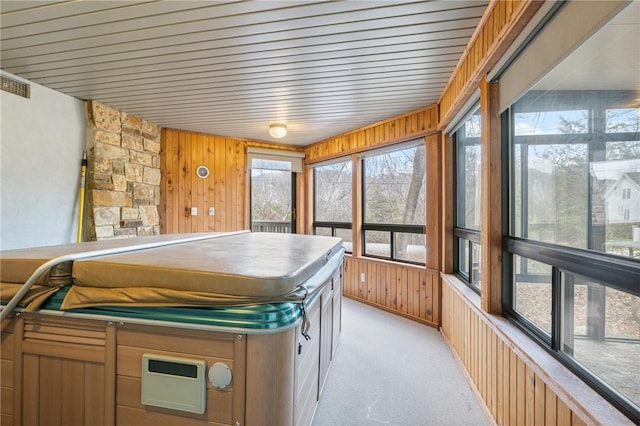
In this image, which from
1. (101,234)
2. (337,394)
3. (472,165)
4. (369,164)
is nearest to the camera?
(337,394)

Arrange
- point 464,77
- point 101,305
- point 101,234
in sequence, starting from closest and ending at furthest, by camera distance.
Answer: point 101,305 → point 464,77 → point 101,234

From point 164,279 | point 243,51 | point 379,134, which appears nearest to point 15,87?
point 243,51

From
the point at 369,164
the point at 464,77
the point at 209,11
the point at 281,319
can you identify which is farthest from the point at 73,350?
the point at 369,164

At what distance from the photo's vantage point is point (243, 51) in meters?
2.24

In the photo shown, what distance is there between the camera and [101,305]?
117 centimetres

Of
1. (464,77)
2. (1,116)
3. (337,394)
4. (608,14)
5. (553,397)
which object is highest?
(464,77)

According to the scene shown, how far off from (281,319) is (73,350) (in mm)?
869

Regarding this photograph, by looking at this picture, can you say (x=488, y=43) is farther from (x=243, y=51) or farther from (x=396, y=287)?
(x=396, y=287)

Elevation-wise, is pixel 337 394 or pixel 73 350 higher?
pixel 73 350

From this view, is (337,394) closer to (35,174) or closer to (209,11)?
(209,11)

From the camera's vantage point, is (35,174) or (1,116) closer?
(1,116)

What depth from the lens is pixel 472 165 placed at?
8.35ft

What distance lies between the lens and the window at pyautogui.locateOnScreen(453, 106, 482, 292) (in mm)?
2395

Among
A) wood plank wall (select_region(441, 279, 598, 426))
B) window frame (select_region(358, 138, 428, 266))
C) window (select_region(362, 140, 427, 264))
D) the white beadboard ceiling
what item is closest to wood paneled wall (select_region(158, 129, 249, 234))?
the white beadboard ceiling
